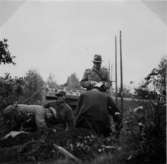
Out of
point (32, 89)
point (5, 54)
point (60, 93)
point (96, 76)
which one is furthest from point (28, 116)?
point (96, 76)

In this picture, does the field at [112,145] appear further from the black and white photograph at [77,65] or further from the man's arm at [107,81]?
the man's arm at [107,81]

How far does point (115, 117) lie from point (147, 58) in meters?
0.75

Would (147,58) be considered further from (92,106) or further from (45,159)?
(45,159)

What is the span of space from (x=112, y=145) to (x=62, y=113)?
701 mm

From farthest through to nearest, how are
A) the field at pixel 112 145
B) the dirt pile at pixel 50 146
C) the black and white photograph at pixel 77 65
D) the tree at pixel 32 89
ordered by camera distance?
the tree at pixel 32 89
the black and white photograph at pixel 77 65
the dirt pile at pixel 50 146
the field at pixel 112 145

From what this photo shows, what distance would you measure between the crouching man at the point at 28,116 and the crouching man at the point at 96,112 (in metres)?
0.32

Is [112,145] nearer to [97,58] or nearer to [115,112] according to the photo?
[115,112]

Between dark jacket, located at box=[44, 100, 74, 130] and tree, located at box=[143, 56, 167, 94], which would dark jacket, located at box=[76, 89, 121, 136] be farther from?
tree, located at box=[143, 56, 167, 94]

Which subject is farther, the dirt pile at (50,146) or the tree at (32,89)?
the tree at (32,89)

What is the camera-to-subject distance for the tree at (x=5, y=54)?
3.32 metres

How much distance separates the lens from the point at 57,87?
3.38 metres

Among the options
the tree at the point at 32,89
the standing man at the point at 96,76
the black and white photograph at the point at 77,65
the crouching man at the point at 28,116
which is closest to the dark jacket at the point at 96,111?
the black and white photograph at the point at 77,65

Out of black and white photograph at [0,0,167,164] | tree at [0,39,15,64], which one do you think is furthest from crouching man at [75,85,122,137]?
tree at [0,39,15,64]

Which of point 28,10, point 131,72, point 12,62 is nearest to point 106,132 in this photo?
point 131,72
